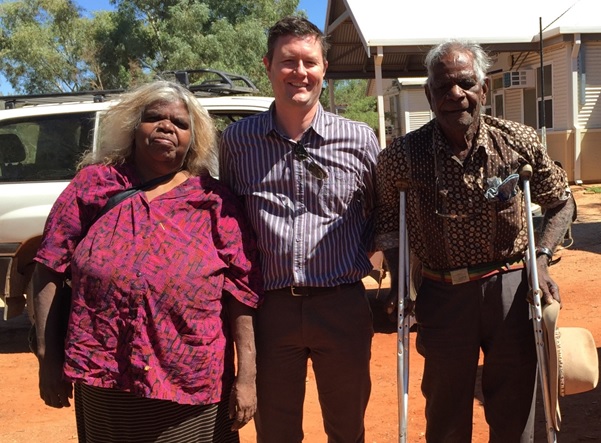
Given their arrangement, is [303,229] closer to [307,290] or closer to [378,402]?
[307,290]

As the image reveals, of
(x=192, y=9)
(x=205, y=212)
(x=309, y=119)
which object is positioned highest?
(x=192, y=9)

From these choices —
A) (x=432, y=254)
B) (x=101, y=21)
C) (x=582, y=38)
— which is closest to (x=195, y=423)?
(x=432, y=254)

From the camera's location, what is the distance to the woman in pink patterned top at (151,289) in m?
2.54

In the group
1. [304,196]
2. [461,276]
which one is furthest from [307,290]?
[461,276]

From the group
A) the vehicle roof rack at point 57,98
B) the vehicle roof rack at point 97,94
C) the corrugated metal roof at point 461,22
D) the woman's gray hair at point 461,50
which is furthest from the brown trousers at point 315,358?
the corrugated metal roof at point 461,22

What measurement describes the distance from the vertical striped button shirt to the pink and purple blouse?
187 mm

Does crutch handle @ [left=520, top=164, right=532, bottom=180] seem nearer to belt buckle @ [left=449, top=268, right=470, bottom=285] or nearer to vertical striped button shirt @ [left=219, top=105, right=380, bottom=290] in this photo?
belt buckle @ [left=449, top=268, right=470, bottom=285]

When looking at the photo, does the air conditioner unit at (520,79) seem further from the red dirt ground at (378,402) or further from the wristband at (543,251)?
the wristband at (543,251)

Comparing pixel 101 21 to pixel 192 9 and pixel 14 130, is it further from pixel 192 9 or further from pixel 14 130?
pixel 14 130

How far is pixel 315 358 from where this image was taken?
9.91 ft

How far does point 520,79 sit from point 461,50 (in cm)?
1493

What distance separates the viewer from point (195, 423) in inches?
107

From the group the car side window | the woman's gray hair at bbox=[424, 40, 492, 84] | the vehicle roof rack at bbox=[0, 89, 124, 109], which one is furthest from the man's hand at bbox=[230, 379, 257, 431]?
the vehicle roof rack at bbox=[0, 89, 124, 109]

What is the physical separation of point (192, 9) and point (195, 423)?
A: 27403 mm
